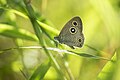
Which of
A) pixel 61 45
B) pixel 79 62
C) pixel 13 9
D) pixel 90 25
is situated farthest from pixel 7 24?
pixel 90 25

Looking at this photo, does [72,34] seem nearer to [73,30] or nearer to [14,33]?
[73,30]

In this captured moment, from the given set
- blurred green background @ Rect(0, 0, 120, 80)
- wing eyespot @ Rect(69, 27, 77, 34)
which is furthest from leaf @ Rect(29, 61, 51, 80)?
wing eyespot @ Rect(69, 27, 77, 34)

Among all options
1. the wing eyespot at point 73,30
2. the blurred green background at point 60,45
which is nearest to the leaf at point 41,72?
the blurred green background at point 60,45

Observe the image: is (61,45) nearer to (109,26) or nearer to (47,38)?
(47,38)

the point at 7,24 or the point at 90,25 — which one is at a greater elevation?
the point at 7,24

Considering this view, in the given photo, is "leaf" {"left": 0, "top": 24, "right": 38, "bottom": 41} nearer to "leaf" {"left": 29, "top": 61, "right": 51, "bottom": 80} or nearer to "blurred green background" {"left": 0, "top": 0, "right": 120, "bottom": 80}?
"blurred green background" {"left": 0, "top": 0, "right": 120, "bottom": 80}
